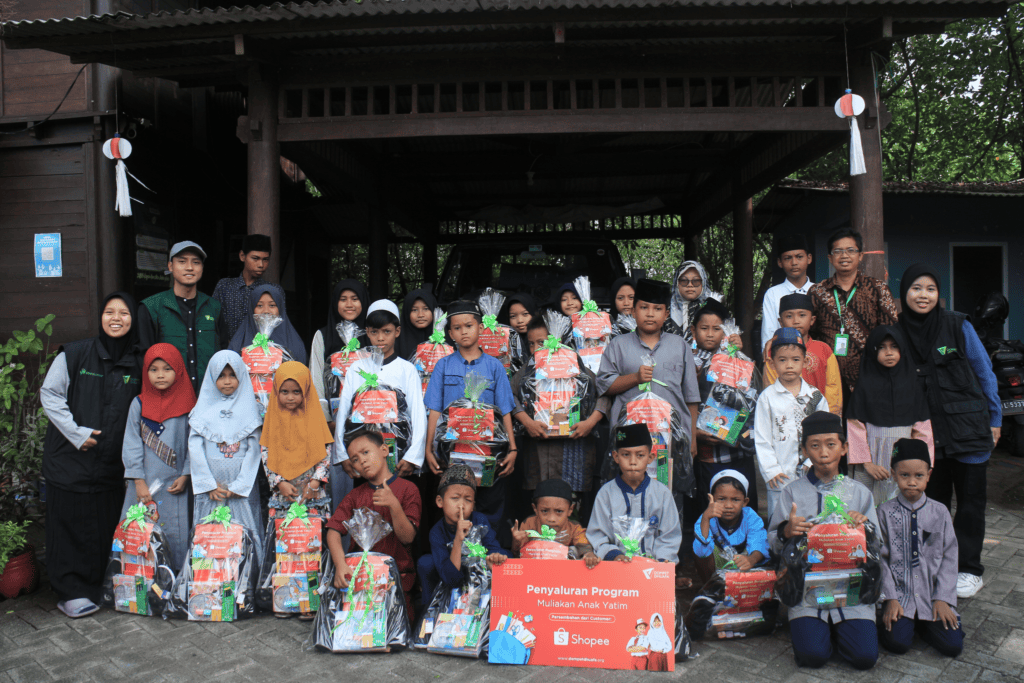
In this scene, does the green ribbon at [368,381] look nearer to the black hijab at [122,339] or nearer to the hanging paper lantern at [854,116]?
the black hijab at [122,339]

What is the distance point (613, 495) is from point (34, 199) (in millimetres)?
6207

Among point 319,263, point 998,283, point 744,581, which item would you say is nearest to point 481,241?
point 744,581

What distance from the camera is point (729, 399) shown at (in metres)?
3.82

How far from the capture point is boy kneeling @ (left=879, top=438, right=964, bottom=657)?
312 centimetres

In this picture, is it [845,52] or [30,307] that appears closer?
[845,52]

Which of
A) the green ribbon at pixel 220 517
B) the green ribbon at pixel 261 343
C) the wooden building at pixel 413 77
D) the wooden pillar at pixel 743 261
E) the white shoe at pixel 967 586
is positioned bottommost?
the white shoe at pixel 967 586

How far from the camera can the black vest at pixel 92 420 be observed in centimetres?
385

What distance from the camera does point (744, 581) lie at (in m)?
3.25

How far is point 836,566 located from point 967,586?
1300 mm

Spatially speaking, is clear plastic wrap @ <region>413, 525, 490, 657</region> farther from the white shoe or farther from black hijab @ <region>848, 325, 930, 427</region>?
the white shoe

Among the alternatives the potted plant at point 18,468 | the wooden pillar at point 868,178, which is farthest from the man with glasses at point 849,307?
the potted plant at point 18,468

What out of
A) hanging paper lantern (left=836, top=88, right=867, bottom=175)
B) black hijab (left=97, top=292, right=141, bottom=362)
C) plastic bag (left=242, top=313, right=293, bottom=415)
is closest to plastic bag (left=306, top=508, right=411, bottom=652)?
plastic bag (left=242, top=313, right=293, bottom=415)

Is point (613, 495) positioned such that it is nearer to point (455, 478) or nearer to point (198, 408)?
point (455, 478)

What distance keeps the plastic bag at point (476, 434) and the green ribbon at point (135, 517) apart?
1.81 metres
